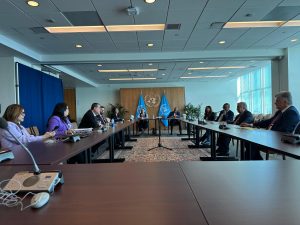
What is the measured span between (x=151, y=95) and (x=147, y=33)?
26.9ft

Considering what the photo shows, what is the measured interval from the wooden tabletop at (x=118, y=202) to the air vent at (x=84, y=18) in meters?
3.39

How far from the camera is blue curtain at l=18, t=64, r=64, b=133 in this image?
6.28m

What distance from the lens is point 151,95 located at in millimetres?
13477

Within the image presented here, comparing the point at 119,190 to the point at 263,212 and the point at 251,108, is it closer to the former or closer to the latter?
the point at 263,212

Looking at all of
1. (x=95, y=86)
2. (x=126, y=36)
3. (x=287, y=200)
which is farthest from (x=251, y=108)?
(x=287, y=200)

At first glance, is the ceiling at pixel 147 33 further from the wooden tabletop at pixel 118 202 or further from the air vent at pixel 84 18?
the wooden tabletop at pixel 118 202

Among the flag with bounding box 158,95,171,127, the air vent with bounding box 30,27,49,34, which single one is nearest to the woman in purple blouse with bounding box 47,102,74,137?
the air vent with bounding box 30,27,49,34

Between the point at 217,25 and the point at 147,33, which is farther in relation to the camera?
the point at 147,33

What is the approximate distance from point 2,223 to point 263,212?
0.79 meters

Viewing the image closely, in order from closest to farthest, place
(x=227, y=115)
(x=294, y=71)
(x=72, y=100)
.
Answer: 1. (x=294, y=71)
2. (x=227, y=115)
3. (x=72, y=100)

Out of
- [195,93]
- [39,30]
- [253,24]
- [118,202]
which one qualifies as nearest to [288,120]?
[253,24]

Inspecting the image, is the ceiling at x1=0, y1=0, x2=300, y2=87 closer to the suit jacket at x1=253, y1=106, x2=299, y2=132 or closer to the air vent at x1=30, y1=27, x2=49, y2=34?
the air vent at x1=30, y1=27, x2=49, y2=34

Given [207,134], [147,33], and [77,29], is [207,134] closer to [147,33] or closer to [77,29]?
[147,33]

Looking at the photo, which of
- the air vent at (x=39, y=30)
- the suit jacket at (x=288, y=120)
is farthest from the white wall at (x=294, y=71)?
the air vent at (x=39, y=30)
